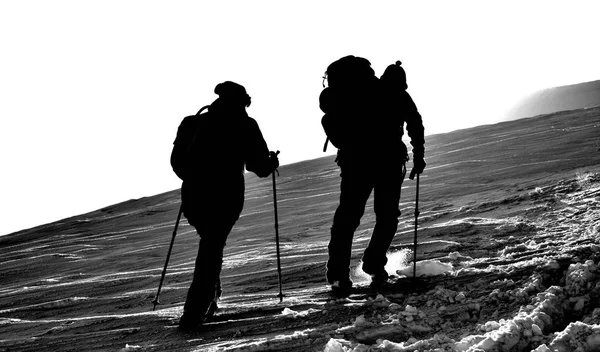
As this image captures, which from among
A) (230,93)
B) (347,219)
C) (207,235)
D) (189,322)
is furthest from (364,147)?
(189,322)

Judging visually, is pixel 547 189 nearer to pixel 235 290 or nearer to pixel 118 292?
pixel 235 290

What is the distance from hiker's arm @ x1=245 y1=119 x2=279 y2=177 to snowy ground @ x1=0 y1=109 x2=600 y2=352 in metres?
1.22

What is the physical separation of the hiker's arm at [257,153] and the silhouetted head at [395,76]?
1.32m

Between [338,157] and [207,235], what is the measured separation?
56.3 inches

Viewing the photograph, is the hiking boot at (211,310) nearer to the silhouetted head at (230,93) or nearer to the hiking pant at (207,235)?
the hiking pant at (207,235)

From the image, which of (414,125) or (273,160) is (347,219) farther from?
(414,125)

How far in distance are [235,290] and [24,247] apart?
28.2 feet

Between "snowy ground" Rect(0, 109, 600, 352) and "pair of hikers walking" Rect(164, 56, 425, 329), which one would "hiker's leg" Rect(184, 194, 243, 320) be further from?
"snowy ground" Rect(0, 109, 600, 352)

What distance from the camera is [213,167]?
193 inches

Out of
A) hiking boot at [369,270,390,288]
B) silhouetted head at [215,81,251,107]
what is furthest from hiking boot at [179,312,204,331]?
silhouetted head at [215,81,251,107]

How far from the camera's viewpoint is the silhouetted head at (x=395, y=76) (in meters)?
5.44

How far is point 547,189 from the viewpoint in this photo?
8.38 metres

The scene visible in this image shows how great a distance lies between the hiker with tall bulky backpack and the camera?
528cm

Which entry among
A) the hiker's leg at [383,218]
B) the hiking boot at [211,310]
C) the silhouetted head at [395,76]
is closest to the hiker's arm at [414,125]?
the silhouetted head at [395,76]
